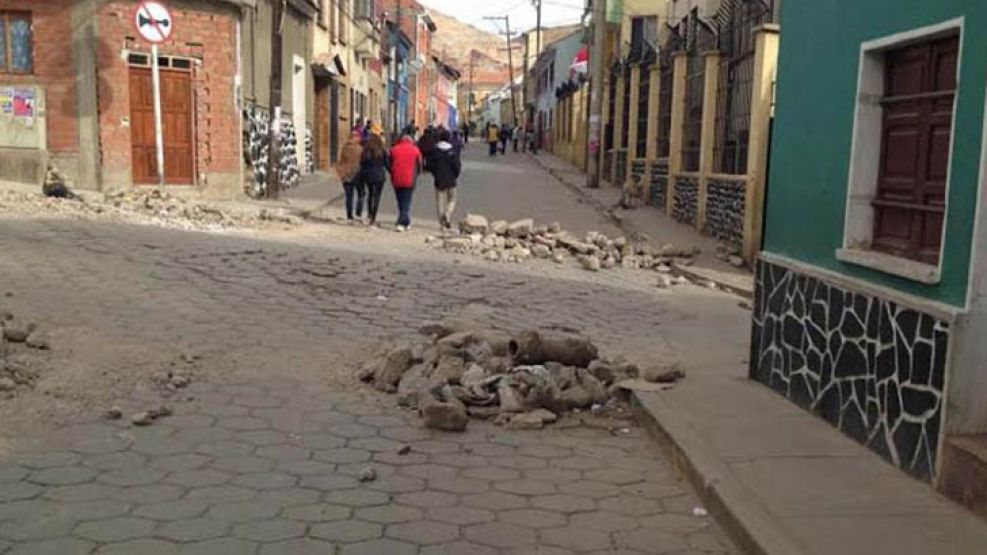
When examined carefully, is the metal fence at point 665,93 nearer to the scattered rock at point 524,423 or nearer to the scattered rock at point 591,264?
the scattered rock at point 591,264

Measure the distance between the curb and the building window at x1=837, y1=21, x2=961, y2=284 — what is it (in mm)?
1253

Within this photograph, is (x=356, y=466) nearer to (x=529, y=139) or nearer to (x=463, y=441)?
(x=463, y=441)

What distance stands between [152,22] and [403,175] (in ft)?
15.5

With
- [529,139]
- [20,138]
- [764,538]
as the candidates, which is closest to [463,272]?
[764,538]

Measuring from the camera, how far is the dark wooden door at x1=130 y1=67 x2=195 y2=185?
Result: 677 inches

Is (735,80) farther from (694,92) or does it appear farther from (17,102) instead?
(17,102)

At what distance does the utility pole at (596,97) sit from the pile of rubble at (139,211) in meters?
11.7

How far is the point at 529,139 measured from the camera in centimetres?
5697

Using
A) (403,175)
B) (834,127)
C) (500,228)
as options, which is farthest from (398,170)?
(834,127)

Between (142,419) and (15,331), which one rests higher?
(15,331)

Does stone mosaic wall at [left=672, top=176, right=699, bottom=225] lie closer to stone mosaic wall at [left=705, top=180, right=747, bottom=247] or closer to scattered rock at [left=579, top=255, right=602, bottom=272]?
stone mosaic wall at [left=705, top=180, right=747, bottom=247]

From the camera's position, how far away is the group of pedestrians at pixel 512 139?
47.1 metres

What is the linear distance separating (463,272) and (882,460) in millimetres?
6940

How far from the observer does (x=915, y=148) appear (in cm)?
460
